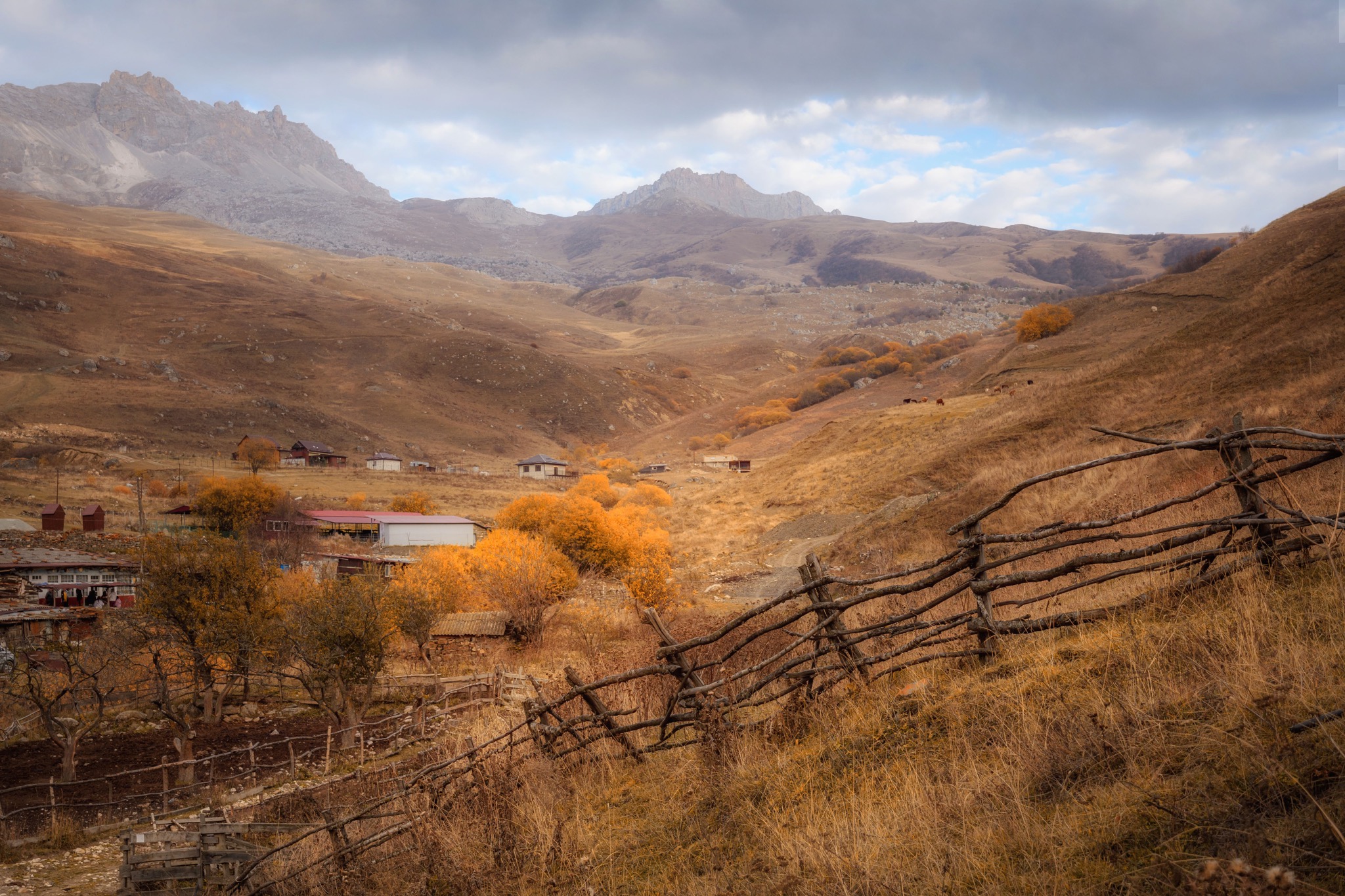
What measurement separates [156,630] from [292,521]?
41.1m

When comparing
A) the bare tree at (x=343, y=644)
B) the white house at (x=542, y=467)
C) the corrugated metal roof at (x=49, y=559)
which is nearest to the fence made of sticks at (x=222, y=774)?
the bare tree at (x=343, y=644)

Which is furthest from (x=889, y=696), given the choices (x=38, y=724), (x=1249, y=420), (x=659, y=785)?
(x=38, y=724)

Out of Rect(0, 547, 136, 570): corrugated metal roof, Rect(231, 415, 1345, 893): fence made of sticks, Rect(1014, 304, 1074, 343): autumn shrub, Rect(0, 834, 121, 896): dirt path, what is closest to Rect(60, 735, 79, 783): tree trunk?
Rect(0, 834, 121, 896): dirt path

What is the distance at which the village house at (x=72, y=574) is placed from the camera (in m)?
45.8

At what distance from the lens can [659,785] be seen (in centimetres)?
631

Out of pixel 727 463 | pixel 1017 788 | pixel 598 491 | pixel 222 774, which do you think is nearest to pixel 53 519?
pixel 598 491

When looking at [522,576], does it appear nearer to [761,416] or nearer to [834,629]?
[834,629]

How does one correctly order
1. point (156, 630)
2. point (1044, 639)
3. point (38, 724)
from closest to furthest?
point (1044, 639)
point (38, 724)
point (156, 630)

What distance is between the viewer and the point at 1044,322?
283 ft

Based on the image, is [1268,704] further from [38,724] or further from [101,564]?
[101,564]

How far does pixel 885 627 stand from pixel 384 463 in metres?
112

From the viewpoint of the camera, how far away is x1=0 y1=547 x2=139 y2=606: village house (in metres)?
45.8

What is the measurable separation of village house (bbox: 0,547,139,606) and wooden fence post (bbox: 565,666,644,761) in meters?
49.8

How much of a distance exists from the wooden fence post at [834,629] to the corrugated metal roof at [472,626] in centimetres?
3270
